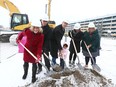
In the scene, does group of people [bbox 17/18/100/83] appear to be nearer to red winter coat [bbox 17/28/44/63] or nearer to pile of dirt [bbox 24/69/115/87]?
red winter coat [bbox 17/28/44/63]

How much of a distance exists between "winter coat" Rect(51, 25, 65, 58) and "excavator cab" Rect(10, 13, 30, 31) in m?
11.1

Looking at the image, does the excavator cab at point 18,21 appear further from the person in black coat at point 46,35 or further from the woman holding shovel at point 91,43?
the person in black coat at point 46,35

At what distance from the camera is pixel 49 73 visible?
5.20m

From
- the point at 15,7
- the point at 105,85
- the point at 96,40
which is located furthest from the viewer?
the point at 15,7

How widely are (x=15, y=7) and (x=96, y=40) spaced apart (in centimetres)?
1280

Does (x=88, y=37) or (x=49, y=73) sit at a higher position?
(x=88, y=37)

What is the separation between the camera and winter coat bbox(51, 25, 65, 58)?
239 inches

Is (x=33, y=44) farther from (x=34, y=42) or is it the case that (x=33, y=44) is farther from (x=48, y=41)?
(x=48, y=41)

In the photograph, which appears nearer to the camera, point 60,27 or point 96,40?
point 60,27

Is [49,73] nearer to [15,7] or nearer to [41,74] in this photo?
[41,74]

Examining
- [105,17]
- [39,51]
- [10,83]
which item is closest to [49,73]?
[39,51]

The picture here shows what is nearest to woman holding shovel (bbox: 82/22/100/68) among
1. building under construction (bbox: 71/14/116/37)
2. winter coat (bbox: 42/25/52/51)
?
winter coat (bbox: 42/25/52/51)

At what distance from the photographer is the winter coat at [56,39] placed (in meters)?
6.07

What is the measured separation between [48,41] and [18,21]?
11.9 meters
